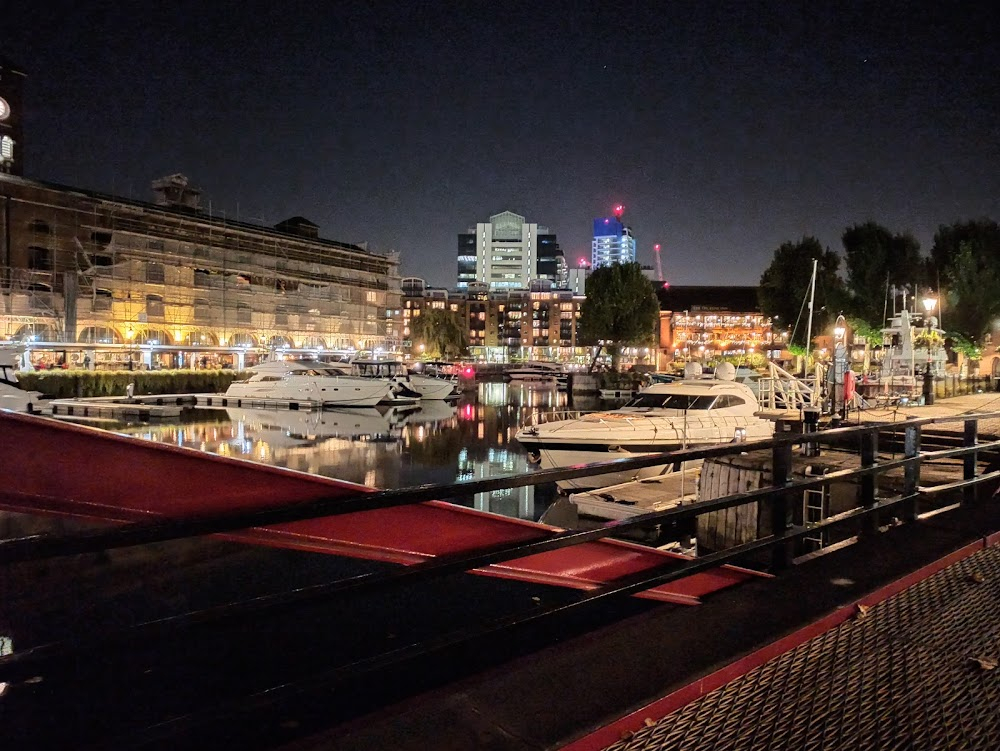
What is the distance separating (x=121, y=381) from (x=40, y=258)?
25.7 m

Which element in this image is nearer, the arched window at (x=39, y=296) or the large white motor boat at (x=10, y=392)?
the large white motor boat at (x=10, y=392)

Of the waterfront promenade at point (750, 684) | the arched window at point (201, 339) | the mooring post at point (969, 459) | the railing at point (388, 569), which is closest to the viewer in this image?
the railing at point (388, 569)

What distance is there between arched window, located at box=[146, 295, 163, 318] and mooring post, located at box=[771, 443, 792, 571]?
70.0 metres

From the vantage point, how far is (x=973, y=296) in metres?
46.2

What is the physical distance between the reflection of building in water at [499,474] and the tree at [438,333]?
235 ft

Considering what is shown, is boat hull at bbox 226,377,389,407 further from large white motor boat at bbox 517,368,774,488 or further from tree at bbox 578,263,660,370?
tree at bbox 578,263,660,370

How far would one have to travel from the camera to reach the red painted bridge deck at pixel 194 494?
231 centimetres

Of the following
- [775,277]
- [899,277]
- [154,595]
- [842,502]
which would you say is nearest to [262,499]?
[154,595]

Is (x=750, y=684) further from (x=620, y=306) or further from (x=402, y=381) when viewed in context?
(x=620, y=306)

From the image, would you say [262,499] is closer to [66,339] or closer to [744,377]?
[744,377]

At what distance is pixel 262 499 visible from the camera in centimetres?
268

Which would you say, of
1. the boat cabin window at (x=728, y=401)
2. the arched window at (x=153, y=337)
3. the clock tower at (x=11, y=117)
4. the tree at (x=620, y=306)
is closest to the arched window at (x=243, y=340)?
the arched window at (x=153, y=337)

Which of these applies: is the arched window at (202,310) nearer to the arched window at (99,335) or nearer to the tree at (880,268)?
the arched window at (99,335)

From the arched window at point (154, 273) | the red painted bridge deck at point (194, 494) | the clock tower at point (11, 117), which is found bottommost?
the red painted bridge deck at point (194, 494)
